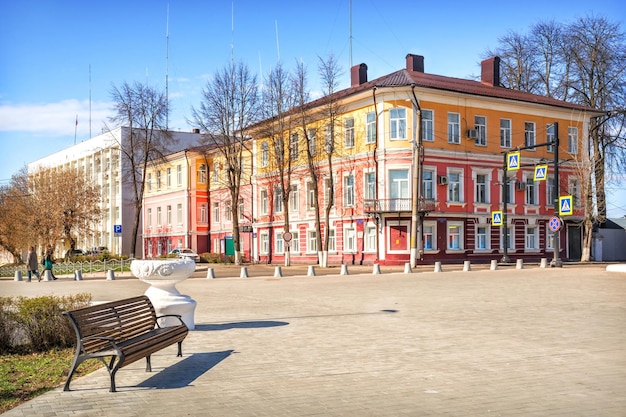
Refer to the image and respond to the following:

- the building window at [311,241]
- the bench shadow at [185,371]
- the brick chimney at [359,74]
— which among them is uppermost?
the brick chimney at [359,74]

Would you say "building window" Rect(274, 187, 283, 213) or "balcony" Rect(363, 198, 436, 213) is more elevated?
"building window" Rect(274, 187, 283, 213)

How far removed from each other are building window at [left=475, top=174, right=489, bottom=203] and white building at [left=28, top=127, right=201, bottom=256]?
38417 mm

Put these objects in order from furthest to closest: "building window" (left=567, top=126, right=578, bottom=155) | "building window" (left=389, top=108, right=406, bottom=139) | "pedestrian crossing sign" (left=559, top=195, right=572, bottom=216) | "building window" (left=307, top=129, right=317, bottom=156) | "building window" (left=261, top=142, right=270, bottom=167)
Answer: "building window" (left=261, top=142, right=270, bottom=167) < "building window" (left=567, top=126, right=578, bottom=155) < "building window" (left=307, top=129, right=317, bottom=156) < "building window" (left=389, top=108, right=406, bottom=139) < "pedestrian crossing sign" (left=559, top=195, right=572, bottom=216)

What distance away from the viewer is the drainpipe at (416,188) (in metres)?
39.4

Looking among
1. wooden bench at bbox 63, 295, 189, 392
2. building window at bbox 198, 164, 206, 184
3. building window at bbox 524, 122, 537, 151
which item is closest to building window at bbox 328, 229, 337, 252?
building window at bbox 524, 122, 537, 151

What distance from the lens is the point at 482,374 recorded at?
826cm

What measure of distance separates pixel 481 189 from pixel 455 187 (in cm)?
245

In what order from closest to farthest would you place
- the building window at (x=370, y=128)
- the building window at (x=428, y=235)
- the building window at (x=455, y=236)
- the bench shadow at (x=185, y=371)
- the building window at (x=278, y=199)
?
the bench shadow at (x=185, y=371) → the building window at (x=428, y=235) → the building window at (x=370, y=128) → the building window at (x=455, y=236) → the building window at (x=278, y=199)

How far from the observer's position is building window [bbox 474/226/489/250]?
150ft

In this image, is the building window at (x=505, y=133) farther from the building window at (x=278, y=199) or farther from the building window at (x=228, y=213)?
the building window at (x=228, y=213)

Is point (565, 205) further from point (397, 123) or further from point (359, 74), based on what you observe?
point (359, 74)

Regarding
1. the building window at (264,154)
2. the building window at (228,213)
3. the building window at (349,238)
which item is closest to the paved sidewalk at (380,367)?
the building window at (349,238)

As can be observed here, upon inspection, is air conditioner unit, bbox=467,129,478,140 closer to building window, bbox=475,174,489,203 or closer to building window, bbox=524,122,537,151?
building window, bbox=475,174,489,203

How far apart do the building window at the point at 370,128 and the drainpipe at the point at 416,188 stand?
2788mm
